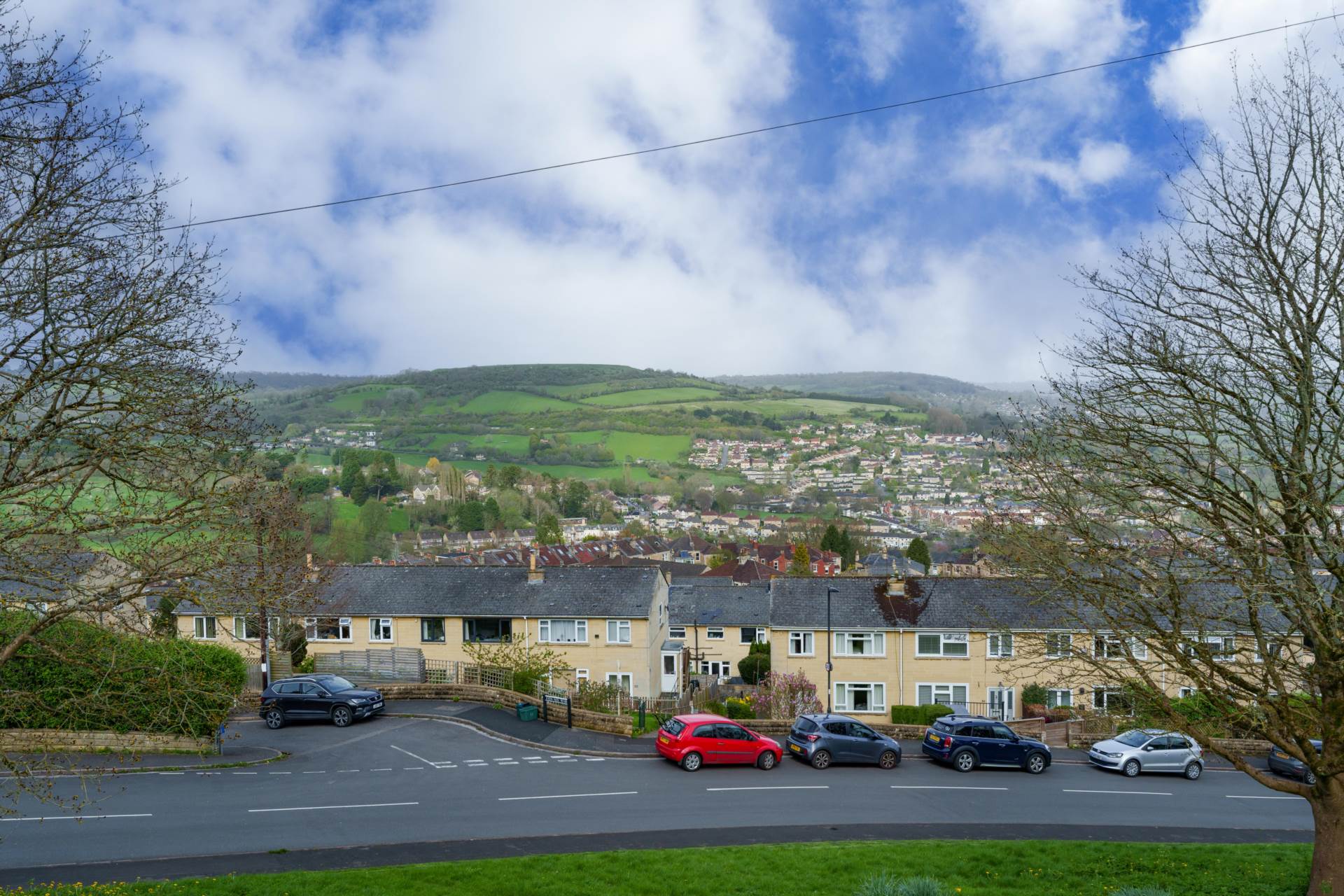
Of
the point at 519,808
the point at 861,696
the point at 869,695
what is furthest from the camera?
the point at 861,696

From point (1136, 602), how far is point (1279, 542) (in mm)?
1768

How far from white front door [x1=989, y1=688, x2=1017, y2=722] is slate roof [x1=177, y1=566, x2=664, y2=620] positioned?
590 inches

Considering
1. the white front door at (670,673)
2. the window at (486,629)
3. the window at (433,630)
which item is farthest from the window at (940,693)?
the window at (433,630)

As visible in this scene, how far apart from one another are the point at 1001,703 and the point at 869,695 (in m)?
5.42

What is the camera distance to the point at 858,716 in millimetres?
38438

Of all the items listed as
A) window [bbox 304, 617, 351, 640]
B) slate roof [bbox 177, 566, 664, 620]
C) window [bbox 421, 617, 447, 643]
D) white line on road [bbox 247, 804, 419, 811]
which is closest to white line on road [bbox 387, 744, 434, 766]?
white line on road [bbox 247, 804, 419, 811]

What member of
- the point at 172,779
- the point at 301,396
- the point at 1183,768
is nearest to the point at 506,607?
the point at 172,779

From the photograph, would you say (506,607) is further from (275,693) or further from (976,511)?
(976,511)

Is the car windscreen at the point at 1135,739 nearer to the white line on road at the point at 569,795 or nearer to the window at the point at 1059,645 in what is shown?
the white line on road at the point at 569,795

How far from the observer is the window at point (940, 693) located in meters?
38.6

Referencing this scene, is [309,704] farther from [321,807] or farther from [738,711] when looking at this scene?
[738,711]

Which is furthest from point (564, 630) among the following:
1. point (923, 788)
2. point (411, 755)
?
point (923, 788)

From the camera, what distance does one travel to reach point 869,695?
129 ft

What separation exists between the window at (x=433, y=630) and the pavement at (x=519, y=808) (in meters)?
14.2
